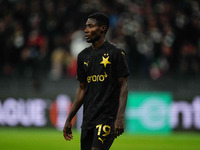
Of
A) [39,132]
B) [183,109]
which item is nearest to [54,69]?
[39,132]

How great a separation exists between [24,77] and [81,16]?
3173mm

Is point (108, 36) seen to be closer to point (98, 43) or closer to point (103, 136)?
point (98, 43)

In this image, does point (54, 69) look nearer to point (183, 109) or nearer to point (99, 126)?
point (183, 109)

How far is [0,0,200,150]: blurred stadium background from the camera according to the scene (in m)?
16.4

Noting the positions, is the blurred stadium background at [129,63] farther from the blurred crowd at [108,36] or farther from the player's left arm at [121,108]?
the player's left arm at [121,108]

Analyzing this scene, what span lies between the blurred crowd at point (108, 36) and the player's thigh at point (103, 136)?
1071cm

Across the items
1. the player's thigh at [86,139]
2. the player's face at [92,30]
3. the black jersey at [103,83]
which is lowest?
the player's thigh at [86,139]

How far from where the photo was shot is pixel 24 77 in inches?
Answer: 701

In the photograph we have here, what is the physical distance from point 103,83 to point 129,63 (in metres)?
10.8

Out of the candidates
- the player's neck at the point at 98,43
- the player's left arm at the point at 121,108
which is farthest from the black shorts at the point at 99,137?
the player's neck at the point at 98,43

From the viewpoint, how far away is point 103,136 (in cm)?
595

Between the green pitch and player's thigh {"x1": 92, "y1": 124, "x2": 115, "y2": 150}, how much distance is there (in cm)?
636

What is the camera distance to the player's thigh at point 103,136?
5.93 meters

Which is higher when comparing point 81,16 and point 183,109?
point 81,16
